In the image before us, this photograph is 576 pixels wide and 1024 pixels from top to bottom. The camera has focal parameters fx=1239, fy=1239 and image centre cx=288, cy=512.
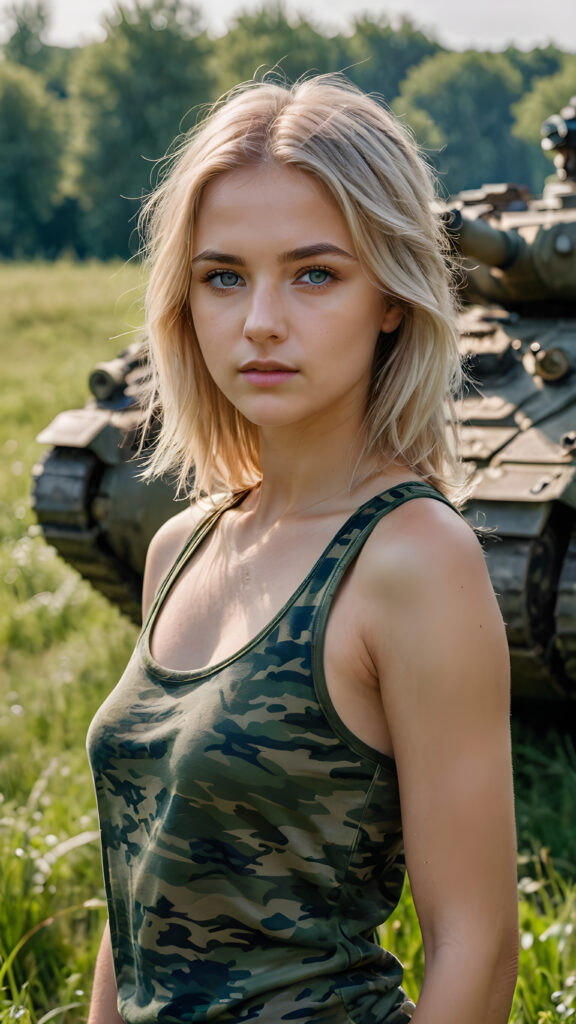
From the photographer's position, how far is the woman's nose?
1.52 metres

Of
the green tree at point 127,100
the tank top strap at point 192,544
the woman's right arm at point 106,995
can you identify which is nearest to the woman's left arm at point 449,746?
the tank top strap at point 192,544

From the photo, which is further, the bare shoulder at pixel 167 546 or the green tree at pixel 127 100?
the green tree at pixel 127 100

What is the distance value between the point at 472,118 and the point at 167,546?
79.2ft

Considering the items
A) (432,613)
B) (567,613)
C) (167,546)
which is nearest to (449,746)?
(432,613)

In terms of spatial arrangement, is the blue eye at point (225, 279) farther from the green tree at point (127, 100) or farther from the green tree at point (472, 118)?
the green tree at point (127, 100)

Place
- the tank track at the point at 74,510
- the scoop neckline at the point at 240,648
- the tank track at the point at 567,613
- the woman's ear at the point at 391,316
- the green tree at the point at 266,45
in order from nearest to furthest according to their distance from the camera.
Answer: the scoop neckline at the point at 240,648
the woman's ear at the point at 391,316
the tank track at the point at 567,613
the tank track at the point at 74,510
the green tree at the point at 266,45

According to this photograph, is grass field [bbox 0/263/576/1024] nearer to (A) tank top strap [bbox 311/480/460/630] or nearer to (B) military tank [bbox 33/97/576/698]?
(B) military tank [bbox 33/97/576/698]

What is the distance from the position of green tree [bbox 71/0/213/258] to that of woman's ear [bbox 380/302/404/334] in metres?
39.9

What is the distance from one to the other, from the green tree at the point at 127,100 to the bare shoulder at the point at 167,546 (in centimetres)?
→ 3954

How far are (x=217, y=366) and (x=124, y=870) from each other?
70 cm

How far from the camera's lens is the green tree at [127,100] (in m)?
41.1

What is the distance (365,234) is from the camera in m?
1.53

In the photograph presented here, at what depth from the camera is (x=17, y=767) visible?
4.93m

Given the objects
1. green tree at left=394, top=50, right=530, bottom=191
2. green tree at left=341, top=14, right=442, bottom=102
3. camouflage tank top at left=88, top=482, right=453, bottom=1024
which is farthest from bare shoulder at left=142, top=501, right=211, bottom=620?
green tree at left=394, top=50, right=530, bottom=191
